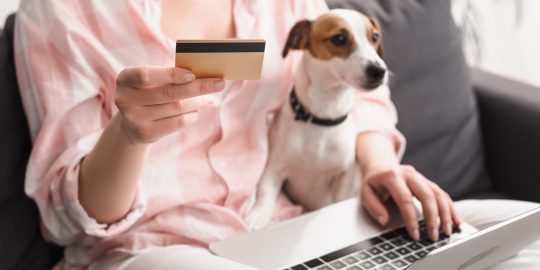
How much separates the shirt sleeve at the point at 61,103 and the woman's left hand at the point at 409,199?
12.4 inches

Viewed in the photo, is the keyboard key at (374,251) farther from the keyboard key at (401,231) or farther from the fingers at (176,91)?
the fingers at (176,91)

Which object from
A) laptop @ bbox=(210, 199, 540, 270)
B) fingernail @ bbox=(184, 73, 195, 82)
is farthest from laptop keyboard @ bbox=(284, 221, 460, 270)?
fingernail @ bbox=(184, 73, 195, 82)

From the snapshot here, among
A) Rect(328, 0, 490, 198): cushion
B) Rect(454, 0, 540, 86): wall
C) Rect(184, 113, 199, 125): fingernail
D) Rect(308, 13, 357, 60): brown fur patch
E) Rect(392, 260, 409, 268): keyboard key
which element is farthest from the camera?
Rect(454, 0, 540, 86): wall

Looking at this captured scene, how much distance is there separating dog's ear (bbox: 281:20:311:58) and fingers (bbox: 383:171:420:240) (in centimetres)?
24

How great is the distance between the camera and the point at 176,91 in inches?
25.0

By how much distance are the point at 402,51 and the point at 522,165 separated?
343mm

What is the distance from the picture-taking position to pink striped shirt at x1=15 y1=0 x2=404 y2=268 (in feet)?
2.70

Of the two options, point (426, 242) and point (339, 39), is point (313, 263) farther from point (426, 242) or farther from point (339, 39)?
point (339, 39)

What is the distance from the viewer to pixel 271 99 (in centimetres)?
101

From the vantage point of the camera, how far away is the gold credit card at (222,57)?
59 cm

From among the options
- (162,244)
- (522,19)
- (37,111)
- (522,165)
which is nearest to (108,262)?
(162,244)

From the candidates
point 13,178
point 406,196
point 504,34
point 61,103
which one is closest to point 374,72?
point 406,196

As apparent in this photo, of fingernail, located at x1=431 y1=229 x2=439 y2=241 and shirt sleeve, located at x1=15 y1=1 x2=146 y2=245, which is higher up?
shirt sleeve, located at x1=15 y1=1 x2=146 y2=245

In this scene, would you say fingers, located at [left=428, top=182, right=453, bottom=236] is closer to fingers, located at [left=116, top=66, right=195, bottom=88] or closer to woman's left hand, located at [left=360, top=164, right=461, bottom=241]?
woman's left hand, located at [left=360, top=164, right=461, bottom=241]
